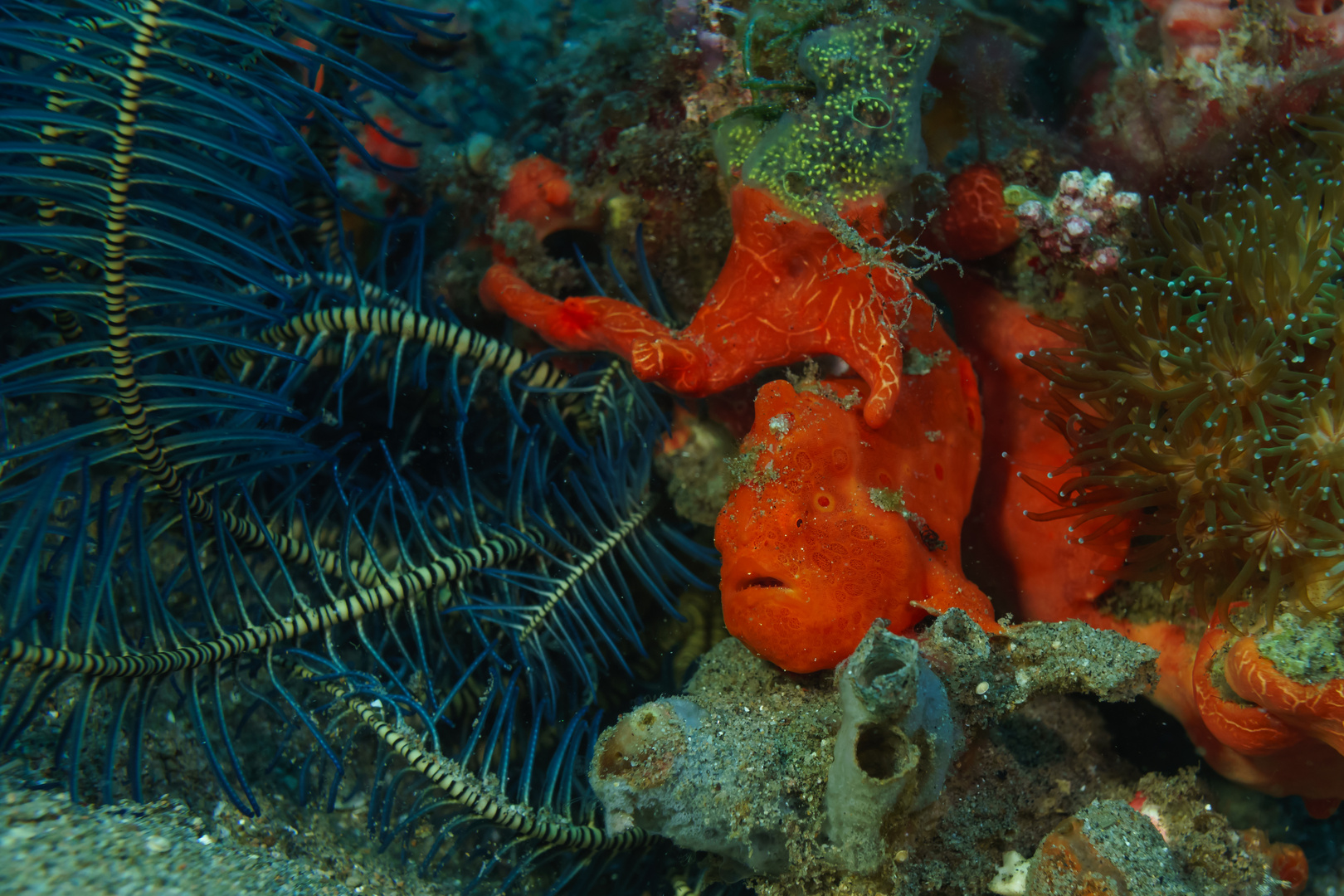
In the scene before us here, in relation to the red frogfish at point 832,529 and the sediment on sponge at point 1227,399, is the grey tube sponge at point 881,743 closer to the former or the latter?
the red frogfish at point 832,529

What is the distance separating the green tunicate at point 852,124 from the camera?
2393 millimetres

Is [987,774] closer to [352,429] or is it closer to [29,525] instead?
[352,429]

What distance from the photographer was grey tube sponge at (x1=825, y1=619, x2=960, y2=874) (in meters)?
1.72

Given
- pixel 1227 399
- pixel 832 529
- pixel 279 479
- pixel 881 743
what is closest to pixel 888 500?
pixel 832 529

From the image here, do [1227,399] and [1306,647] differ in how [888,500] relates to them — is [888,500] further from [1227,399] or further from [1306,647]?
[1306,647]

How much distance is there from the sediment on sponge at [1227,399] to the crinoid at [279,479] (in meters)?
1.66

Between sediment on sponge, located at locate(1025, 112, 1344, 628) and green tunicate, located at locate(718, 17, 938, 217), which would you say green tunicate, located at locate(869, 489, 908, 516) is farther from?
green tunicate, located at locate(718, 17, 938, 217)

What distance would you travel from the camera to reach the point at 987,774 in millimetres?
2416

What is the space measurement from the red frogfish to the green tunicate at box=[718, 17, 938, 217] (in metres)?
0.61

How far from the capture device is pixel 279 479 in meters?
3.01

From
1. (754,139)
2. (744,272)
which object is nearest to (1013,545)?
(744,272)

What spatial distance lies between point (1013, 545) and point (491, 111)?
10.1ft

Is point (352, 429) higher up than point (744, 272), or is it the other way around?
point (744, 272)

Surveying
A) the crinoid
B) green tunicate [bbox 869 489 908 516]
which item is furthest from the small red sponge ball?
the crinoid
